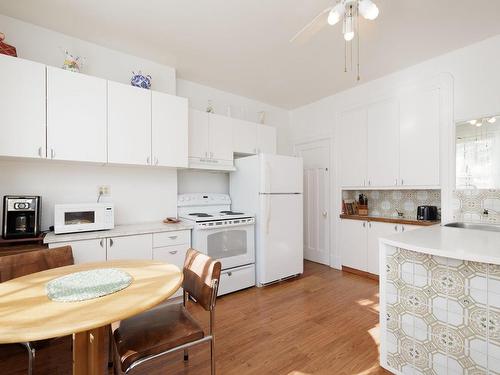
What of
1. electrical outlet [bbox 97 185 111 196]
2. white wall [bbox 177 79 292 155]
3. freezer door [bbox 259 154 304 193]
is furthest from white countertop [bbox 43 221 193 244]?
white wall [bbox 177 79 292 155]

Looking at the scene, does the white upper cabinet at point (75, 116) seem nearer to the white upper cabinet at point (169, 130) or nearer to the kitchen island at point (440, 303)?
the white upper cabinet at point (169, 130)

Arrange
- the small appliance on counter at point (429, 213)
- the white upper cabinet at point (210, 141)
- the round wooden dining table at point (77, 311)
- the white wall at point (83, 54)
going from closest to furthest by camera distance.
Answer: the round wooden dining table at point (77, 311) → the white wall at point (83, 54) → the small appliance on counter at point (429, 213) → the white upper cabinet at point (210, 141)

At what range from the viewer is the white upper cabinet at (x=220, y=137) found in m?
3.23

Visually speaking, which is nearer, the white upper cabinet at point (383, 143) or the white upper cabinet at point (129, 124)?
the white upper cabinet at point (129, 124)

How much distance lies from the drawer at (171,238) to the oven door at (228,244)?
101 millimetres

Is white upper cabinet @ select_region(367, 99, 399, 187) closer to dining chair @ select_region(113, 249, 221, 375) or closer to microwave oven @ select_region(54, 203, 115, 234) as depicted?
dining chair @ select_region(113, 249, 221, 375)

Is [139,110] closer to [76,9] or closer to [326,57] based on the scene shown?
[76,9]

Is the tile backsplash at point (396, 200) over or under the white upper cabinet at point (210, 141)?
under

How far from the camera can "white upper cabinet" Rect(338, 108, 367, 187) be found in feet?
11.6

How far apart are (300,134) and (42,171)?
377cm

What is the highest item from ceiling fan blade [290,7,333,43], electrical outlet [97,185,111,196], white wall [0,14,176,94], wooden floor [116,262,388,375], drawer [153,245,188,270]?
white wall [0,14,176,94]

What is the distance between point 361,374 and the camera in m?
1.64

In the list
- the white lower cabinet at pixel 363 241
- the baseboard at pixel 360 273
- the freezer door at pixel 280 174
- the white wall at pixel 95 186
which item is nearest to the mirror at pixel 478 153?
the white lower cabinet at pixel 363 241

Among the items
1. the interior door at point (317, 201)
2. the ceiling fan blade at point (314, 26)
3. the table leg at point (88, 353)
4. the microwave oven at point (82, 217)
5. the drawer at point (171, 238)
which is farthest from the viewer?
the interior door at point (317, 201)
